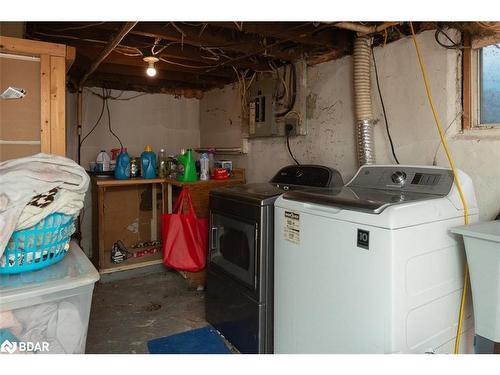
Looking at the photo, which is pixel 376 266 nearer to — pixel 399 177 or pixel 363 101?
pixel 399 177

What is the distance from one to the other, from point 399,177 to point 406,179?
3 centimetres

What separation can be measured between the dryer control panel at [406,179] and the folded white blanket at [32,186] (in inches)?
56.1

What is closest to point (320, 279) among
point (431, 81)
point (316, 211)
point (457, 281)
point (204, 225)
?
point (316, 211)

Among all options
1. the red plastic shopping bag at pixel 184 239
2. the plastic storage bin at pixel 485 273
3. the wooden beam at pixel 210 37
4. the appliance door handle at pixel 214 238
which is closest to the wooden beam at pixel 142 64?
the wooden beam at pixel 210 37

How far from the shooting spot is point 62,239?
140cm

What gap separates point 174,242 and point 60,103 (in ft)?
4.61

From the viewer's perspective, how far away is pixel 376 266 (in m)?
1.31

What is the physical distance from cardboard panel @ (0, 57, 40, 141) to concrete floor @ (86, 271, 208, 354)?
1.37 meters

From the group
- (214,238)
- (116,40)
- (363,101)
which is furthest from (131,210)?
(363,101)

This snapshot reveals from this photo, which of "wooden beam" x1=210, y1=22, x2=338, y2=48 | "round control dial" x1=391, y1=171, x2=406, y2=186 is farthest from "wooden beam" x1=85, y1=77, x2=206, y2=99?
"round control dial" x1=391, y1=171, x2=406, y2=186

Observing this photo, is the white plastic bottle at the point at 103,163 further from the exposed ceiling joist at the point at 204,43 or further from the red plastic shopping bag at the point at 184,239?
the red plastic shopping bag at the point at 184,239

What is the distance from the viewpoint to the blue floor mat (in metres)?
2.10

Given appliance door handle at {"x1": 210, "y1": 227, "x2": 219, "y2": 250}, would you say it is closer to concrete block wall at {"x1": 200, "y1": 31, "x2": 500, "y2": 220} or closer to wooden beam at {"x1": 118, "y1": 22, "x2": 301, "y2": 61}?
concrete block wall at {"x1": 200, "y1": 31, "x2": 500, "y2": 220}

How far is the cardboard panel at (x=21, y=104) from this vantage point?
5.13 feet
